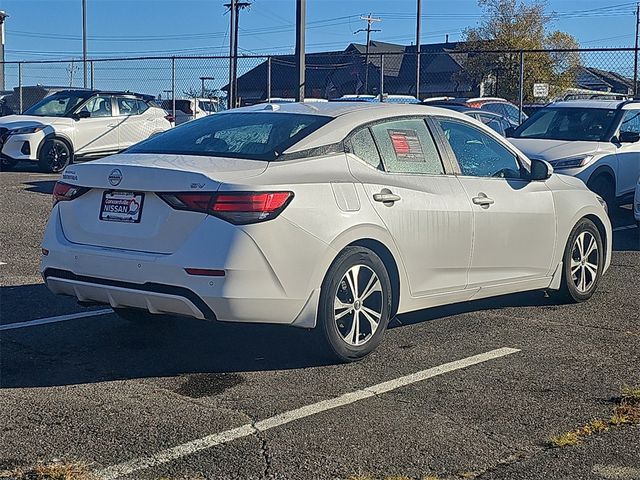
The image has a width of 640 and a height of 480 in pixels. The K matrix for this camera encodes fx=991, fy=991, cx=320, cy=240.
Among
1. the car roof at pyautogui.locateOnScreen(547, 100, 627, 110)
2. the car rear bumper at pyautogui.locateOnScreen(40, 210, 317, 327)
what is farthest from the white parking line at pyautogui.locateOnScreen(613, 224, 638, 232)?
the car rear bumper at pyautogui.locateOnScreen(40, 210, 317, 327)

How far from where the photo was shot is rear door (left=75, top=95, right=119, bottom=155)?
1867 cm

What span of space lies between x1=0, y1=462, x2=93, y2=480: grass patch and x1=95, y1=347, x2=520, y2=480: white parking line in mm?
78

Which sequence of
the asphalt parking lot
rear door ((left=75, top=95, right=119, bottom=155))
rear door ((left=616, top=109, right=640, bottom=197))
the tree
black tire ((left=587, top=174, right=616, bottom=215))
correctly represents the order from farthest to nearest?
the tree, rear door ((left=75, top=95, right=119, bottom=155)), rear door ((left=616, top=109, right=640, bottom=197)), black tire ((left=587, top=174, right=616, bottom=215)), the asphalt parking lot

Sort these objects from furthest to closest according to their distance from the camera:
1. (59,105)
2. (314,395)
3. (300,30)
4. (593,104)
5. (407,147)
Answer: (59,105), (300,30), (593,104), (407,147), (314,395)

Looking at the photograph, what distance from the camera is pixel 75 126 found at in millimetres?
18547

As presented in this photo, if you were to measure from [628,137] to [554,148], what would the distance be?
44.5 inches

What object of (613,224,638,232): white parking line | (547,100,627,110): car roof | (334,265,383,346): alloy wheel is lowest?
(613,224,638,232): white parking line

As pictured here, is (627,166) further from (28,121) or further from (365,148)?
(28,121)

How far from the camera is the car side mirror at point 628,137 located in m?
12.9

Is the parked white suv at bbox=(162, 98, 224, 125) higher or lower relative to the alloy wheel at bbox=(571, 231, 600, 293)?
higher

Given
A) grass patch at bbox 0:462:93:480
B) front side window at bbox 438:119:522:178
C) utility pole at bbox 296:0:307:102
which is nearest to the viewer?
grass patch at bbox 0:462:93:480

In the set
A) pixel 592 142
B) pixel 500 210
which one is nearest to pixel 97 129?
pixel 592 142

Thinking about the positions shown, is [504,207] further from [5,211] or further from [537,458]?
[5,211]

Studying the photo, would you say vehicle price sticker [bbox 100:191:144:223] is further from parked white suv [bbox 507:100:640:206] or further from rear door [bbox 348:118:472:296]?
parked white suv [bbox 507:100:640:206]
